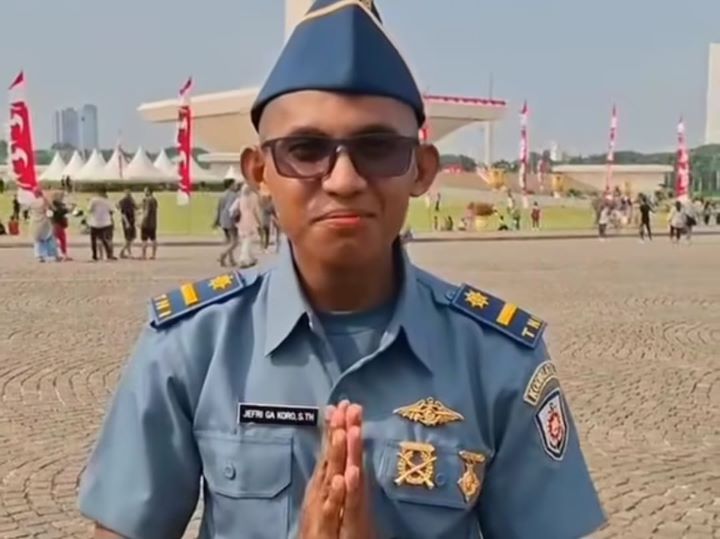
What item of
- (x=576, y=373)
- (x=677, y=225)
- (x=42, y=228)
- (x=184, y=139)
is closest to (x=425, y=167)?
(x=576, y=373)

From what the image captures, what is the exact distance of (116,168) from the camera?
64375mm

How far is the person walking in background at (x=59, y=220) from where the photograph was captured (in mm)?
21766

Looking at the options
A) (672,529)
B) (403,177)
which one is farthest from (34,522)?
(403,177)

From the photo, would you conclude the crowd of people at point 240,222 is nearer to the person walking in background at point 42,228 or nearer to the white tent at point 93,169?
the person walking in background at point 42,228

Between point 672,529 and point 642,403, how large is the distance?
287 cm

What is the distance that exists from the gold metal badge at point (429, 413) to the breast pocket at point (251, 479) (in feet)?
0.59

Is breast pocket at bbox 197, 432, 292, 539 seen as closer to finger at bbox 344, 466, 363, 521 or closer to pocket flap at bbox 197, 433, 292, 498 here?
pocket flap at bbox 197, 433, 292, 498

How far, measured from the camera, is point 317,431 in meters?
1.66

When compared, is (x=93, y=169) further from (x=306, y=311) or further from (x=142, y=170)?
(x=306, y=311)

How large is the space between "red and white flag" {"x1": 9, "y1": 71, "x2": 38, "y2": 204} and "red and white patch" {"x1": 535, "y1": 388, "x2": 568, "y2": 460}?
71.9ft

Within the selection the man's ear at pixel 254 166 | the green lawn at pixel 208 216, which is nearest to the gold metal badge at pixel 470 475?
the man's ear at pixel 254 166

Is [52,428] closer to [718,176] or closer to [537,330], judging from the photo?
[537,330]

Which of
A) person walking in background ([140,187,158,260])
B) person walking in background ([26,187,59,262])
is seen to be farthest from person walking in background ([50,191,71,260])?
person walking in background ([140,187,158,260])

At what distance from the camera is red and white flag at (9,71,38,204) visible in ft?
74.7
